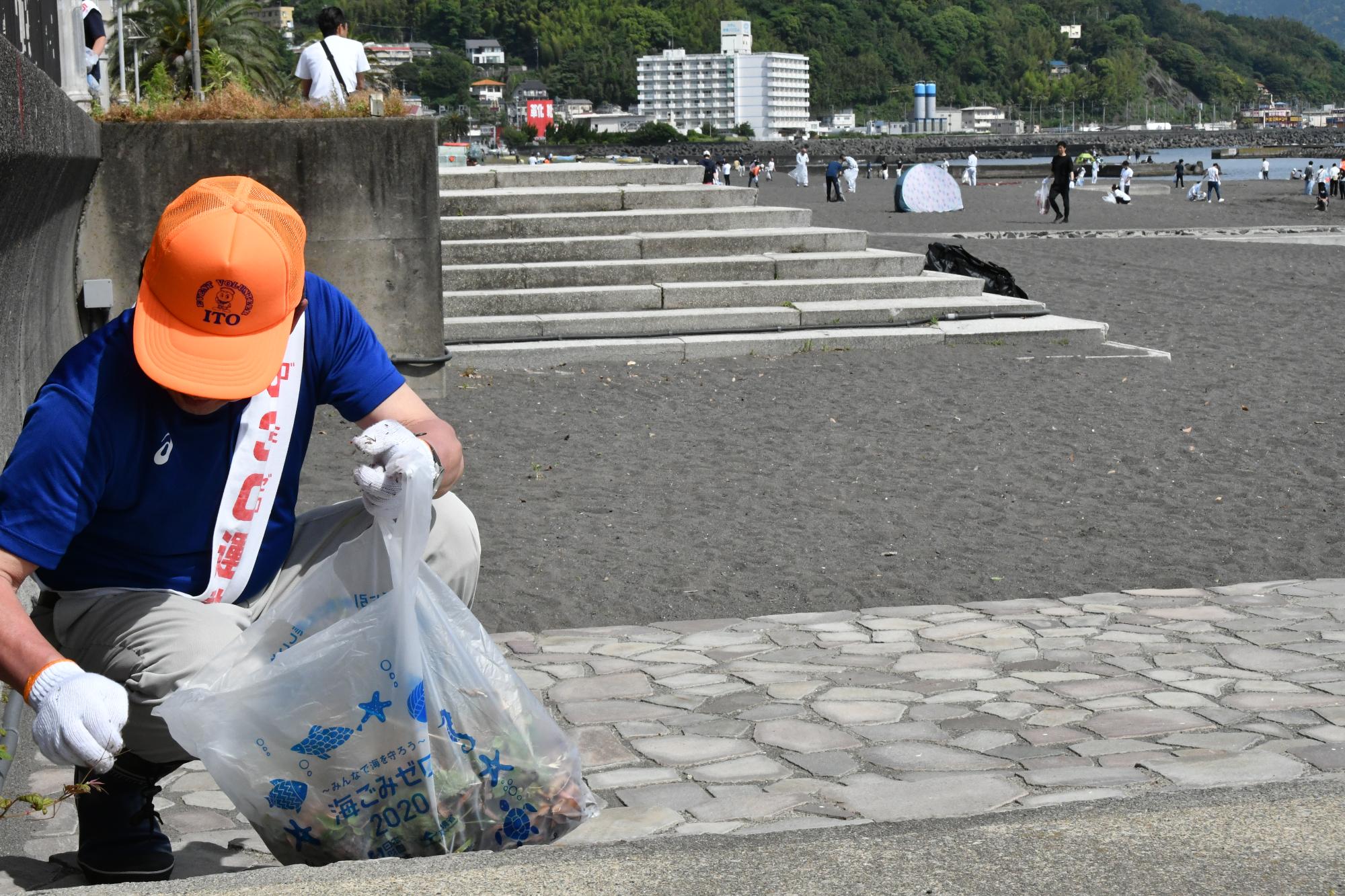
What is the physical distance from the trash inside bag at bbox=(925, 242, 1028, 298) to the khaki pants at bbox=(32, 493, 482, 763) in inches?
532

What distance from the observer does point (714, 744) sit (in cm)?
425

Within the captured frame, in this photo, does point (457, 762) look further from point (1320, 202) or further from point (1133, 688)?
point (1320, 202)

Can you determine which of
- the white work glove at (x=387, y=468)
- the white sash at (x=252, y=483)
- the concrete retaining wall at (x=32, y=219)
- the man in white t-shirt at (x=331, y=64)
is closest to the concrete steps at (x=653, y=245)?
the man in white t-shirt at (x=331, y=64)

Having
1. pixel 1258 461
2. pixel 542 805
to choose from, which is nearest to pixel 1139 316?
pixel 1258 461

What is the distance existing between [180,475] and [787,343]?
10.2 m

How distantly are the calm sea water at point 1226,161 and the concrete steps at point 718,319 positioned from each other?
3067 inches

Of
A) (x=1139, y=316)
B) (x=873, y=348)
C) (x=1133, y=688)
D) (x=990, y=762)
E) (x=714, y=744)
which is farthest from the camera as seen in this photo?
(x=1139, y=316)

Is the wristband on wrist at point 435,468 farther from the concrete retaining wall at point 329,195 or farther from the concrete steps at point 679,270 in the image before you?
the concrete steps at point 679,270

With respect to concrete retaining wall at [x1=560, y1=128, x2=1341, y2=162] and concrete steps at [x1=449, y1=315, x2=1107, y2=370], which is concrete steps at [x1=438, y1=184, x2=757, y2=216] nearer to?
concrete steps at [x1=449, y1=315, x2=1107, y2=370]

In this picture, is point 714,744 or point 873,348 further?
point 873,348

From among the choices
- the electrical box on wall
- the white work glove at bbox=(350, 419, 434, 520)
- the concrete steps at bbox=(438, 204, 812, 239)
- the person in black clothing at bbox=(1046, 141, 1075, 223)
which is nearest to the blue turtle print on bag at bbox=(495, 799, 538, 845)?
the white work glove at bbox=(350, 419, 434, 520)

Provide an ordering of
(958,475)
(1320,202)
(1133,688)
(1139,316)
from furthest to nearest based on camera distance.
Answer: (1320,202) < (1139,316) < (958,475) < (1133,688)

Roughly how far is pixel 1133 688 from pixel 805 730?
1074mm

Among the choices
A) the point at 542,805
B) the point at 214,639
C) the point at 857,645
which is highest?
the point at 214,639
